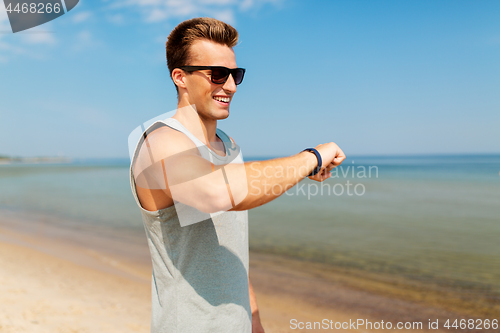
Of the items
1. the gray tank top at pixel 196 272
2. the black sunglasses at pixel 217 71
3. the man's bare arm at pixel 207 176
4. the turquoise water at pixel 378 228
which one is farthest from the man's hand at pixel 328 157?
the turquoise water at pixel 378 228

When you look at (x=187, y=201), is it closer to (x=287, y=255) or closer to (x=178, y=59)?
(x=178, y=59)

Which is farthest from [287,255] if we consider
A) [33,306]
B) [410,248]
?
[33,306]

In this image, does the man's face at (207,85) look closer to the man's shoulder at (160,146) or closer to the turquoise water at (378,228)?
the man's shoulder at (160,146)

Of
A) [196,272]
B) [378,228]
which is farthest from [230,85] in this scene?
[378,228]

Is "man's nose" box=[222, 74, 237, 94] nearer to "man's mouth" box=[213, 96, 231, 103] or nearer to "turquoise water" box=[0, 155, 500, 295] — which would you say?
"man's mouth" box=[213, 96, 231, 103]

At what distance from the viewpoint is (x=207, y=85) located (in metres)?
1.30

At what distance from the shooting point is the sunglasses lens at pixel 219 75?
4.30 feet

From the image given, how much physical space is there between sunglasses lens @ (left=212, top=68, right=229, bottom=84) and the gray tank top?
28 cm

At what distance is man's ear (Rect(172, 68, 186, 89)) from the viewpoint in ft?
4.39

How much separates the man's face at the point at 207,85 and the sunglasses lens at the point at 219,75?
0.05 ft

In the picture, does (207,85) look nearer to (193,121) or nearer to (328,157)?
(193,121)

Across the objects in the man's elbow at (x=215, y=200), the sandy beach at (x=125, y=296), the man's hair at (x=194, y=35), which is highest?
the man's hair at (x=194, y=35)

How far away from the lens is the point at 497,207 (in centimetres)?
1325

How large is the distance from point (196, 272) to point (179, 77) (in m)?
0.81
